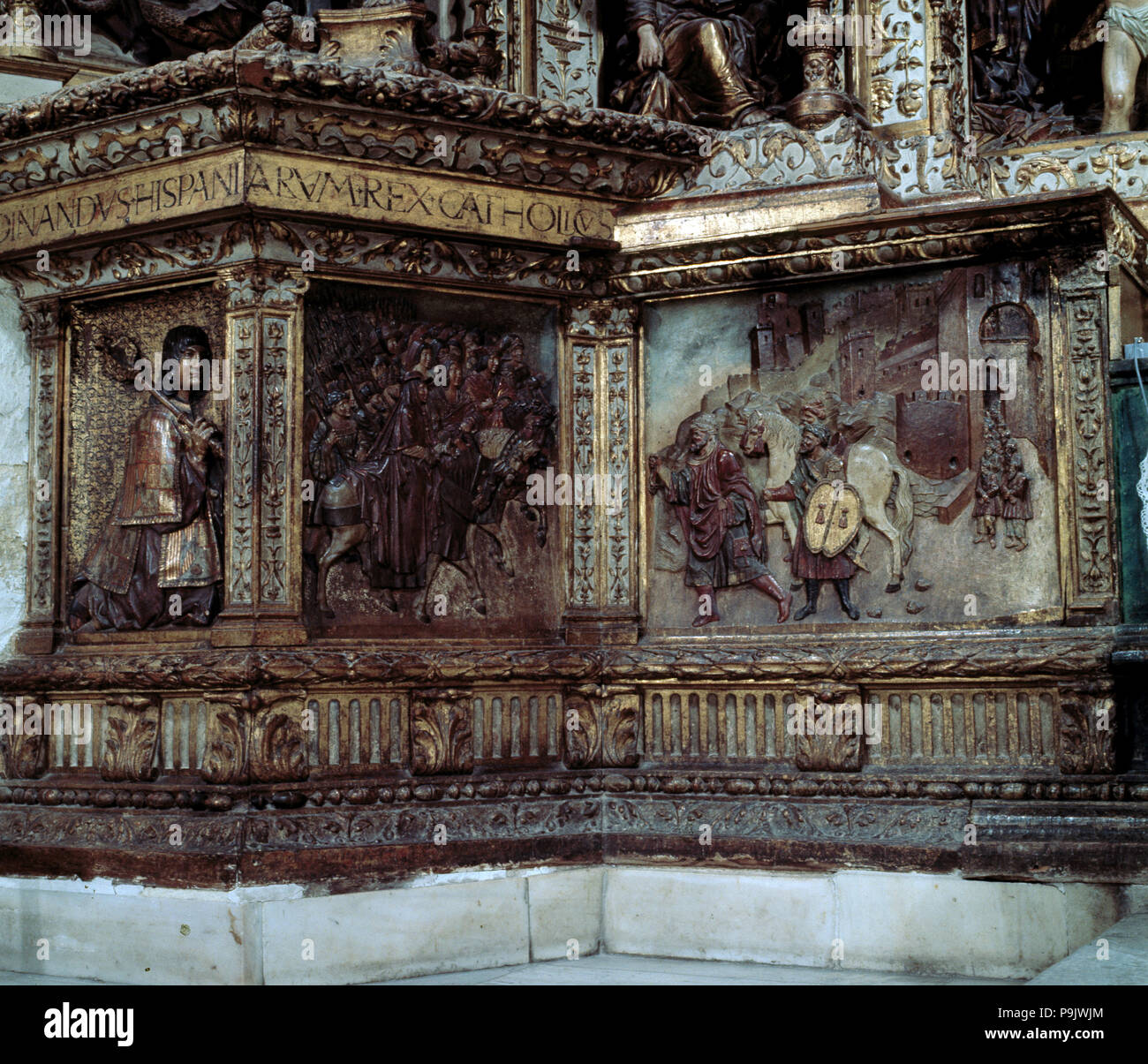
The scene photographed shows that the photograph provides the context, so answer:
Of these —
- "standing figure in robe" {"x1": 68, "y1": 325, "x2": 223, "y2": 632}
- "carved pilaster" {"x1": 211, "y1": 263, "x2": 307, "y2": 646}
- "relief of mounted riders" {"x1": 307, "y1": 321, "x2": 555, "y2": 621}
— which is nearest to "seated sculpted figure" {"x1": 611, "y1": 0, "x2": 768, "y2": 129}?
"relief of mounted riders" {"x1": 307, "y1": 321, "x2": 555, "y2": 621}

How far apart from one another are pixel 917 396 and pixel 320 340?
3.04 m

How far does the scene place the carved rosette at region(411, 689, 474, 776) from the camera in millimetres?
8227

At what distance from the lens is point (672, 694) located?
8.66 m

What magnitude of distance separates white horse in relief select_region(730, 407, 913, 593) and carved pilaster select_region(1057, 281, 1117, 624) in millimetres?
803

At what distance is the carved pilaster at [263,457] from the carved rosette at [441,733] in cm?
76

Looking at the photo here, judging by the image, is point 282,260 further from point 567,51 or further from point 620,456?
point 567,51

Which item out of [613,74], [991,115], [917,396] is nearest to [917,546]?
[917,396]

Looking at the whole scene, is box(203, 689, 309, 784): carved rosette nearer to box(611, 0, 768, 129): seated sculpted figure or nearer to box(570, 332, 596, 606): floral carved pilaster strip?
box(570, 332, 596, 606): floral carved pilaster strip

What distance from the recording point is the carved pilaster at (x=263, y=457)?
791 centimetres

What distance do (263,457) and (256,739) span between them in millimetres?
1378

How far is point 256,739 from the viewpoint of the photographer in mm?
7766

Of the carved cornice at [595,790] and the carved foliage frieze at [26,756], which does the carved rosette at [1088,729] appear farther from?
the carved foliage frieze at [26,756]

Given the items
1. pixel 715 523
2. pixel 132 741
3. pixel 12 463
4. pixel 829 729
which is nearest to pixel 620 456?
pixel 715 523
